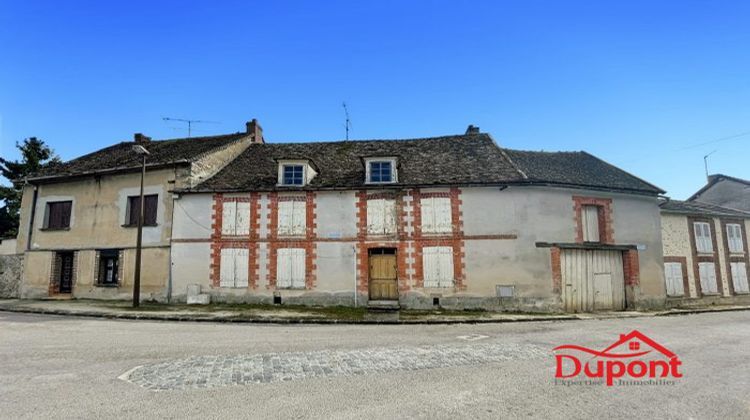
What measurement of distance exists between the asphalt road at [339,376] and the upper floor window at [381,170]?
8.18 metres

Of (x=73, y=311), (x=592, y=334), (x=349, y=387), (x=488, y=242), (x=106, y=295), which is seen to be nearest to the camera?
(x=349, y=387)

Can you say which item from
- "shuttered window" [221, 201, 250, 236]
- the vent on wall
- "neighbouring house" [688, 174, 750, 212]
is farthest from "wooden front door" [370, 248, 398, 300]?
"neighbouring house" [688, 174, 750, 212]

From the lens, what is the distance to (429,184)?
16234 mm

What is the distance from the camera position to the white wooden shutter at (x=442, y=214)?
52.5ft

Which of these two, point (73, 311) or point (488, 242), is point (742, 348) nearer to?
point (488, 242)

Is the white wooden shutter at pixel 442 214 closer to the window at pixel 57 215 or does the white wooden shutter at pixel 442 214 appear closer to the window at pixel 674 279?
the window at pixel 674 279

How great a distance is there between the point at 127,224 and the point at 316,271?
30.7ft

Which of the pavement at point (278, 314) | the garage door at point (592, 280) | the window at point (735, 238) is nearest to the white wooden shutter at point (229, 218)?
the pavement at point (278, 314)

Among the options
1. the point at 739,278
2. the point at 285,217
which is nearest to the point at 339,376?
the point at 285,217

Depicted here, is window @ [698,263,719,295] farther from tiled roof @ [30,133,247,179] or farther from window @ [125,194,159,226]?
window @ [125,194,159,226]

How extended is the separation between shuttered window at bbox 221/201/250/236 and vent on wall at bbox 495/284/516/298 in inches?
431

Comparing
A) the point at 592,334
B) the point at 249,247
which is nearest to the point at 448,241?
the point at 592,334

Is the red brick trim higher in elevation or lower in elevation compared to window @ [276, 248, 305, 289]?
higher

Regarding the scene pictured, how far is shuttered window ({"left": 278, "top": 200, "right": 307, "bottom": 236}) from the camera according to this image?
16578 millimetres
